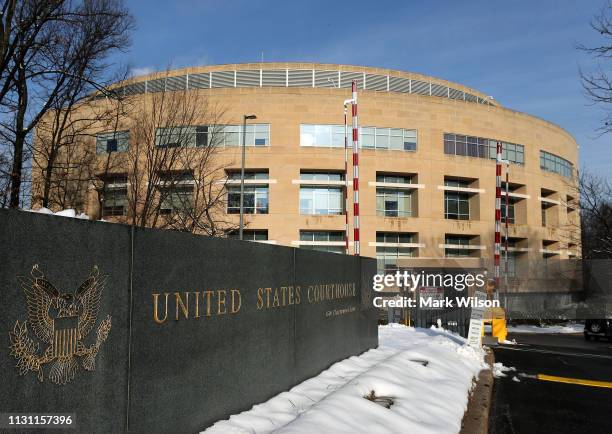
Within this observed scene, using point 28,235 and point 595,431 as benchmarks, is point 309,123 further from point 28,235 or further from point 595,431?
point 28,235

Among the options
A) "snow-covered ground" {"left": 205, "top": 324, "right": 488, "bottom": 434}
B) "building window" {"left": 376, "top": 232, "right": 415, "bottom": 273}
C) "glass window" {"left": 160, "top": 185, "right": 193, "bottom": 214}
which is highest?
"glass window" {"left": 160, "top": 185, "right": 193, "bottom": 214}

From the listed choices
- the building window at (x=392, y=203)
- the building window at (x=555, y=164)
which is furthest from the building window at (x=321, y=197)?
the building window at (x=555, y=164)

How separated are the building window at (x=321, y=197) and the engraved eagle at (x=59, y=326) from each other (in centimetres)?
3891

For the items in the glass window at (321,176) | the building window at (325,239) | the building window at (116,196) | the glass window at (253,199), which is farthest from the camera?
the glass window at (321,176)

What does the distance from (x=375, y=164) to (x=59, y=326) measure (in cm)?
4085

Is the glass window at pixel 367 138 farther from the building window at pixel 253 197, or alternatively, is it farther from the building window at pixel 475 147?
the building window at pixel 253 197

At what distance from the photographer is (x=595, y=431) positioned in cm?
645

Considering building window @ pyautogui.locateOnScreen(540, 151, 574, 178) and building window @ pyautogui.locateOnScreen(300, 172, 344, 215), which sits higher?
building window @ pyautogui.locateOnScreen(540, 151, 574, 178)

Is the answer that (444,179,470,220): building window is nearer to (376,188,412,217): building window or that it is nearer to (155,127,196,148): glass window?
(376,188,412,217): building window

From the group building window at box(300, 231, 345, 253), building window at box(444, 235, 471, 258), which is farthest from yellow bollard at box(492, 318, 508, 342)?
building window at box(444, 235, 471, 258)

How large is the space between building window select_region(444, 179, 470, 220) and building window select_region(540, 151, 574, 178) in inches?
404

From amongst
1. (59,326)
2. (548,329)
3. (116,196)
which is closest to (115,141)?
(116,196)

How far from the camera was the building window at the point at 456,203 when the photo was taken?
46.9 m

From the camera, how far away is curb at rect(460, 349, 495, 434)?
19.4 ft
